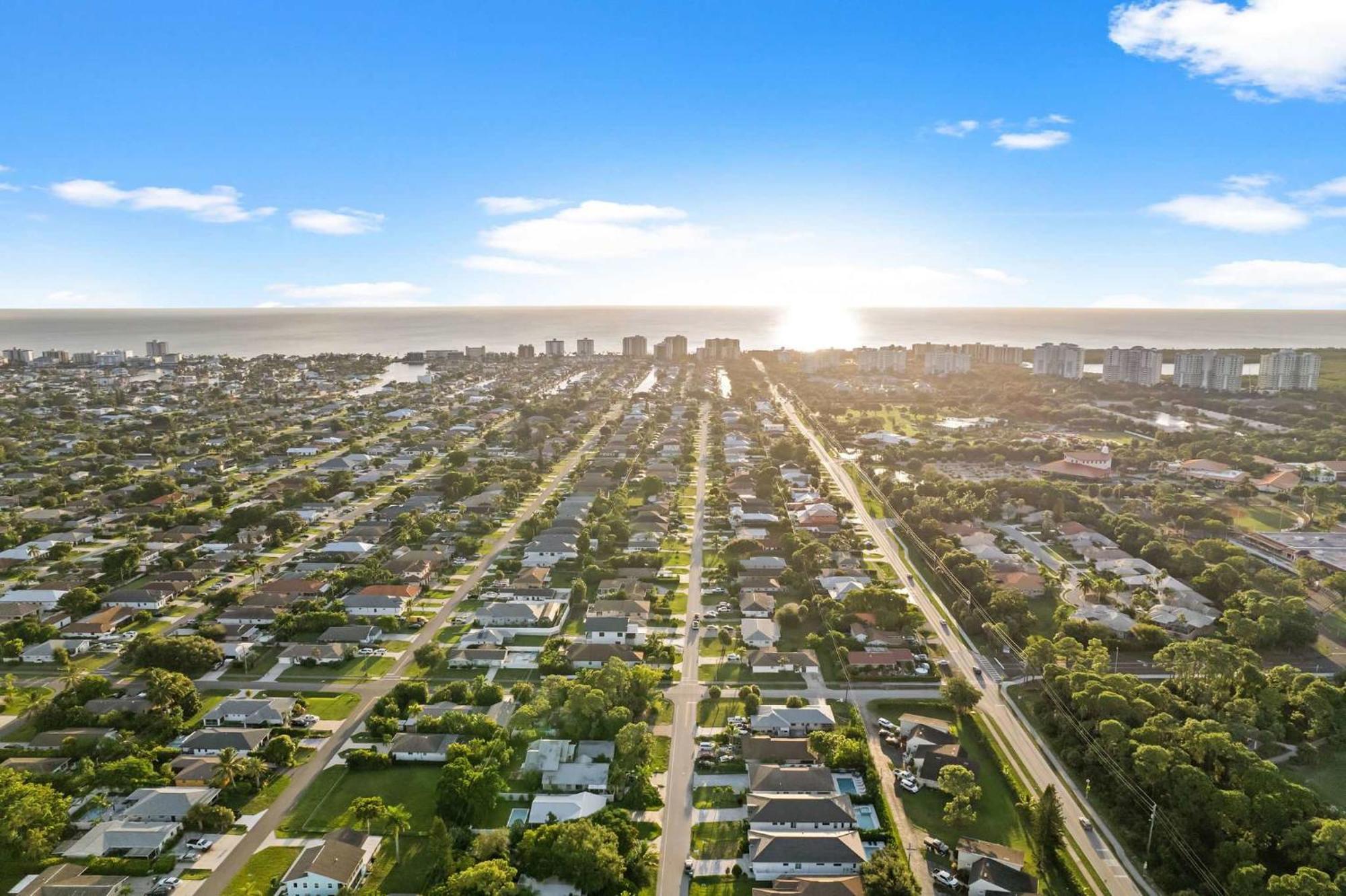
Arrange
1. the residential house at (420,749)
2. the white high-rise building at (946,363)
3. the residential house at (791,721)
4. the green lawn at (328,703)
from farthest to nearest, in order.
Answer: the white high-rise building at (946,363) → the green lawn at (328,703) → the residential house at (791,721) → the residential house at (420,749)

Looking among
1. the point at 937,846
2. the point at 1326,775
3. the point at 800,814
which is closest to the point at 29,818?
the point at 800,814

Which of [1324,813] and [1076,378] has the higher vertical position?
[1076,378]

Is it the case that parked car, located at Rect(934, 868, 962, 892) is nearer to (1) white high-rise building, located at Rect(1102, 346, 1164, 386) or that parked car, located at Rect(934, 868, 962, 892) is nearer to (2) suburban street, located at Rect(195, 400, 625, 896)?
(2) suburban street, located at Rect(195, 400, 625, 896)

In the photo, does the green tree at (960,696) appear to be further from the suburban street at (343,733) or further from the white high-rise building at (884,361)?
the white high-rise building at (884,361)

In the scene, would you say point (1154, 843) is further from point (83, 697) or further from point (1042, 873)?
point (83, 697)

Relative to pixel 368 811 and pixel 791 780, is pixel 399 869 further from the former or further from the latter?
pixel 791 780

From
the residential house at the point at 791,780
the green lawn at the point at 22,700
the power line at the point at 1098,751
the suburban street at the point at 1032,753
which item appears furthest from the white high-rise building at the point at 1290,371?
the green lawn at the point at 22,700

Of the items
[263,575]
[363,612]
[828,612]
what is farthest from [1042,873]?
[263,575]
